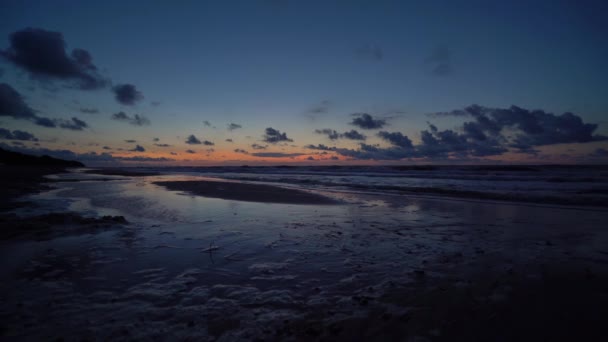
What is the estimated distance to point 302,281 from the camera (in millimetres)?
4062

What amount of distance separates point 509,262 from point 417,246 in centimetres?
158

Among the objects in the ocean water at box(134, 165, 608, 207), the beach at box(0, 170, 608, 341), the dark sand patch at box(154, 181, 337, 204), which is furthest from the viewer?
the ocean water at box(134, 165, 608, 207)

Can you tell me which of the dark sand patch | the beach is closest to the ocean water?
the dark sand patch

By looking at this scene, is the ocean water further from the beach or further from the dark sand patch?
the beach

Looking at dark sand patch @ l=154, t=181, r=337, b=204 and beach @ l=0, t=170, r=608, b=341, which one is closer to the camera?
beach @ l=0, t=170, r=608, b=341

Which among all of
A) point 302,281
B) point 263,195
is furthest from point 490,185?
point 302,281

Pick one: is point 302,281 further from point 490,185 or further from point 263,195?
point 490,185

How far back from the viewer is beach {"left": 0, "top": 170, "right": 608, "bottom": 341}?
2861 mm

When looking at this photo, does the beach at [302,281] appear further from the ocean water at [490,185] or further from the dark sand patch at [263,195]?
the ocean water at [490,185]

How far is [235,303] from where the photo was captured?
3.36m

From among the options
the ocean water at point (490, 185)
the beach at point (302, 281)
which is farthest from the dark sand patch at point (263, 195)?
the beach at point (302, 281)

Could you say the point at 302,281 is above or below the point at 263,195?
below

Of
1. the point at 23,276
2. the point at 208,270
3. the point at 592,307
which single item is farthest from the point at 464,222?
the point at 23,276

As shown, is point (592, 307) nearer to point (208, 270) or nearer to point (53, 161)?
point (208, 270)
